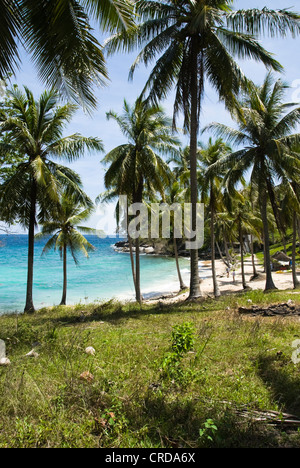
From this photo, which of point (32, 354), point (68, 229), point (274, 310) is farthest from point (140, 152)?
point (32, 354)

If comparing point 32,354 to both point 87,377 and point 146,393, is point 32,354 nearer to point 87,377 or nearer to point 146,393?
point 87,377

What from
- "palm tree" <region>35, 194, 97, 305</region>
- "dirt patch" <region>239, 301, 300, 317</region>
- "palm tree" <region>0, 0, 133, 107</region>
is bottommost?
"dirt patch" <region>239, 301, 300, 317</region>

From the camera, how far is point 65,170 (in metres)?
14.6

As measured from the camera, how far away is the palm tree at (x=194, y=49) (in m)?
11.3

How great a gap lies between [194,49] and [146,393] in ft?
40.1

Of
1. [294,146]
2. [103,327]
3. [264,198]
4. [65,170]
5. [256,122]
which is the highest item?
[256,122]

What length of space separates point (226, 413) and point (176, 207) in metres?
22.4

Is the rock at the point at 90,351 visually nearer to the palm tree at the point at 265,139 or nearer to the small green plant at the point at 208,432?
the small green plant at the point at 208,432

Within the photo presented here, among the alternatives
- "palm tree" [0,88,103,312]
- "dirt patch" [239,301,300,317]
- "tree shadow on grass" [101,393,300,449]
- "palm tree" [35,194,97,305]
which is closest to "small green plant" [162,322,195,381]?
"tree shadow on grass" [101,393,300,449]

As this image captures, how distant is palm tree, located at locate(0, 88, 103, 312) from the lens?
12.9m

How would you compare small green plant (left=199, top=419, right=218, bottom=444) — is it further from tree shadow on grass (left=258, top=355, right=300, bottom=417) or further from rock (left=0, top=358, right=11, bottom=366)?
rock (left=0, top=358, right=11, bottom=366)

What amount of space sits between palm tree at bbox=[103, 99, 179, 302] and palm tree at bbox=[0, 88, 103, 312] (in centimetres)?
197
